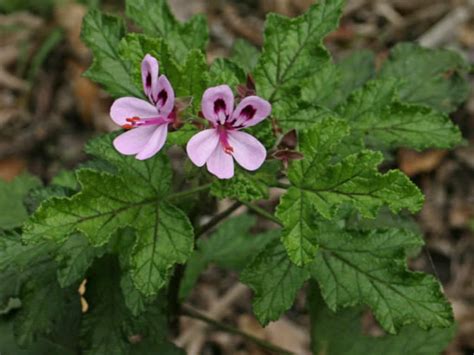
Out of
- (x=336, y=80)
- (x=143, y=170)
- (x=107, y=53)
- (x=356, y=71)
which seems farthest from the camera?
(x=356, y=71)

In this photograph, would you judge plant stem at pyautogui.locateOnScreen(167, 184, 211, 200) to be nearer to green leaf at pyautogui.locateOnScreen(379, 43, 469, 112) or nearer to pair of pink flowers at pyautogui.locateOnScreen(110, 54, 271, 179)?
pair of pink flowers at pyautogui.locateOnScreen(110, 54, 271, 179)

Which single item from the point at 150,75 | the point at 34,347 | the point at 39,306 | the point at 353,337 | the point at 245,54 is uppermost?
the point at 150,75

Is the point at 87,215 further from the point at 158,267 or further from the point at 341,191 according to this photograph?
the point at 341,191

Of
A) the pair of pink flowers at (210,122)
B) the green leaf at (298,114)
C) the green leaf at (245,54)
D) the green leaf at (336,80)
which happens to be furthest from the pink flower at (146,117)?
the green leaf at (245,54)

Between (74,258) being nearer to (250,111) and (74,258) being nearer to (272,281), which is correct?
(272,281)

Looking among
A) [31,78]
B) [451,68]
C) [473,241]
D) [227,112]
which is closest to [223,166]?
[227,112]

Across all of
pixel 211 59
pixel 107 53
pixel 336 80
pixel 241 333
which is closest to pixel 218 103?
pixel 107 53
